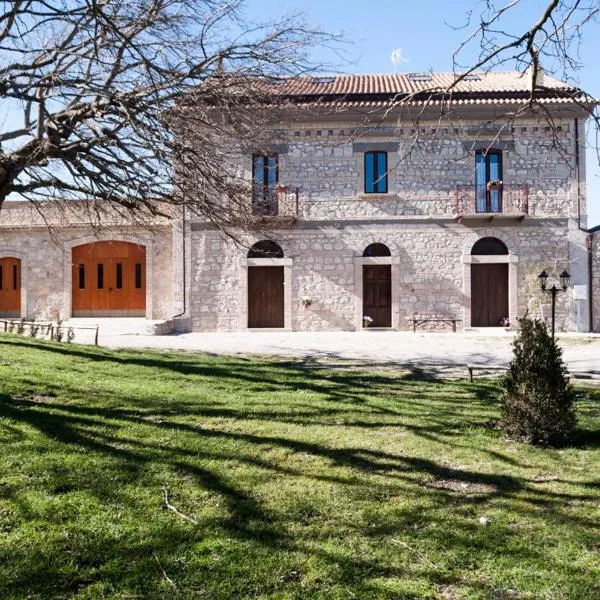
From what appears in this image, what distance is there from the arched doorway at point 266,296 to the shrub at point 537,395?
14.6m

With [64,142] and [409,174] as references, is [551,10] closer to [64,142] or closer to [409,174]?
[64,142]

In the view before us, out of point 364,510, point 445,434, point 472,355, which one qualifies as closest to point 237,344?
point 472,355

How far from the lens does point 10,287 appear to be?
21.5m

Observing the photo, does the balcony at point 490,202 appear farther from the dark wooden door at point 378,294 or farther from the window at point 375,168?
the dark wooden door at point 378,294

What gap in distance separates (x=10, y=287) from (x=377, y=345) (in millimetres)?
15090

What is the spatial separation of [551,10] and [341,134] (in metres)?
15.4

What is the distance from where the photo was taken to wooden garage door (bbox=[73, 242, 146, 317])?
21344 mm

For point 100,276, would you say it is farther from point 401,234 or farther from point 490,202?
point 490,202

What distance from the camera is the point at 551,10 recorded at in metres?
3.98

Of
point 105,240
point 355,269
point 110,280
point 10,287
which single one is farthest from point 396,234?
point 10,287

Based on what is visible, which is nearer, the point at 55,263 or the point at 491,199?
the point at 491,199

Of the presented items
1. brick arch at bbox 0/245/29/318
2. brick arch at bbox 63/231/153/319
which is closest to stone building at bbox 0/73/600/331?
brick arch at bbox 63/231/153/319

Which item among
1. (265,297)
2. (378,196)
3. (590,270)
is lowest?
(265,297)

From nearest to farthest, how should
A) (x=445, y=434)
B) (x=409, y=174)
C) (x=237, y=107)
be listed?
1. (x=445, y=434)
2. (x=237, y=107)
3. (x=409, y=174)
